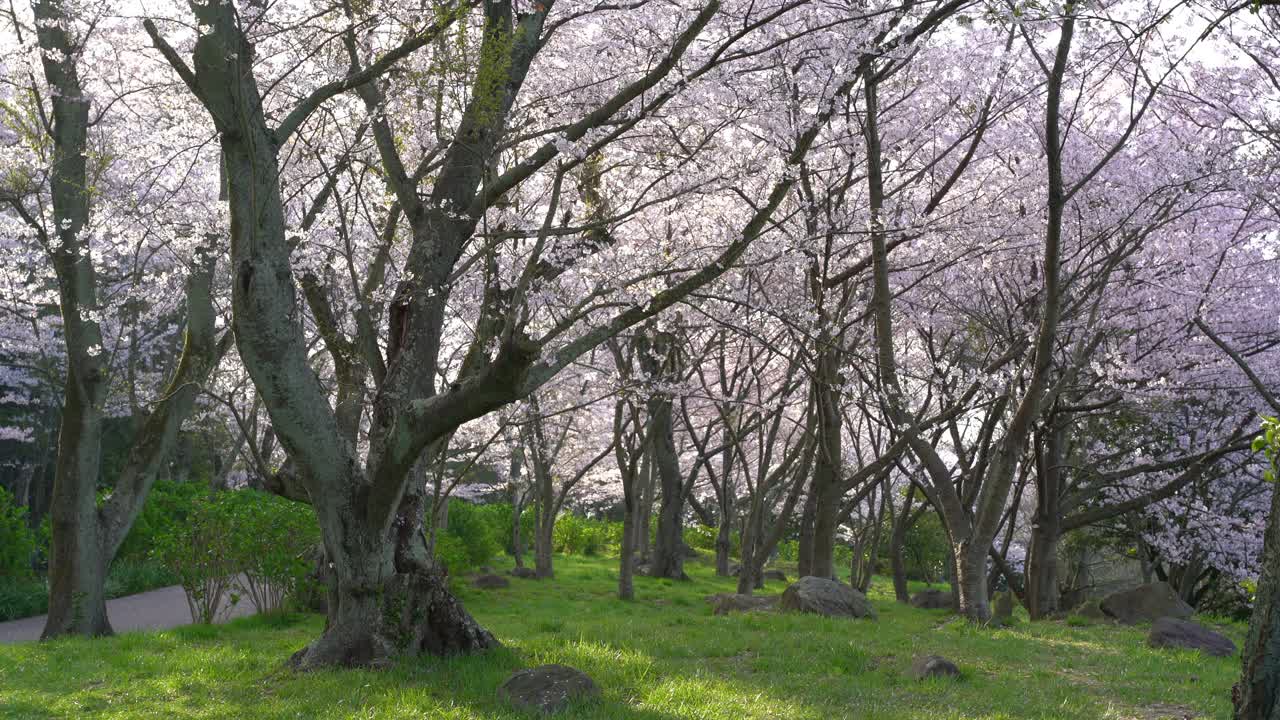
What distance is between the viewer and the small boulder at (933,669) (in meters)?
6.23

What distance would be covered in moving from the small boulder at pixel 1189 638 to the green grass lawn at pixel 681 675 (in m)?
0.21

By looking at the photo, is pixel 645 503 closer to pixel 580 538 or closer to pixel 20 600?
pixel 580 538

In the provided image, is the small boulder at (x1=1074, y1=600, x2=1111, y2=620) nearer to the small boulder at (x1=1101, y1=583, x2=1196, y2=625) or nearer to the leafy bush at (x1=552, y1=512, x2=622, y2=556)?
the small boulder at (x1=1101, y1=583, x2=1196, y2=625)

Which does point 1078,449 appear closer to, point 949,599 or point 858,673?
point 949,599

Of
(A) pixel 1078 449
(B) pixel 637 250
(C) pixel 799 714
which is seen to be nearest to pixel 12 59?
(B) pixel 637 250

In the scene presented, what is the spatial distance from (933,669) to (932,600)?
11805mm

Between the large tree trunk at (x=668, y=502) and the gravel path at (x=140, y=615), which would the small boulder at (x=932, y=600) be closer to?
the large tree trunk at (x=668, y=502)

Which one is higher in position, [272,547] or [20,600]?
[272,547]

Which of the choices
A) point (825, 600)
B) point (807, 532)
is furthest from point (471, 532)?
point (825, 600)

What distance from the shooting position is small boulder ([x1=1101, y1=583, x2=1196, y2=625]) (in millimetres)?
11578

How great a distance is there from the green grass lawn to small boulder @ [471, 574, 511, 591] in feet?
20.6

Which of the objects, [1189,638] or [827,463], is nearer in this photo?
[1189,638]

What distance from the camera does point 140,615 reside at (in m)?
12.3

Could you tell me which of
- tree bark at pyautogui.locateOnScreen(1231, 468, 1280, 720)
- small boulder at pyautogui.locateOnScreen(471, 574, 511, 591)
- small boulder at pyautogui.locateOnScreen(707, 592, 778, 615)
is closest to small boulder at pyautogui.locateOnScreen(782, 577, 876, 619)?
small boulder at pyautogui.locateOnScreen(707, 592, 778, 615)
